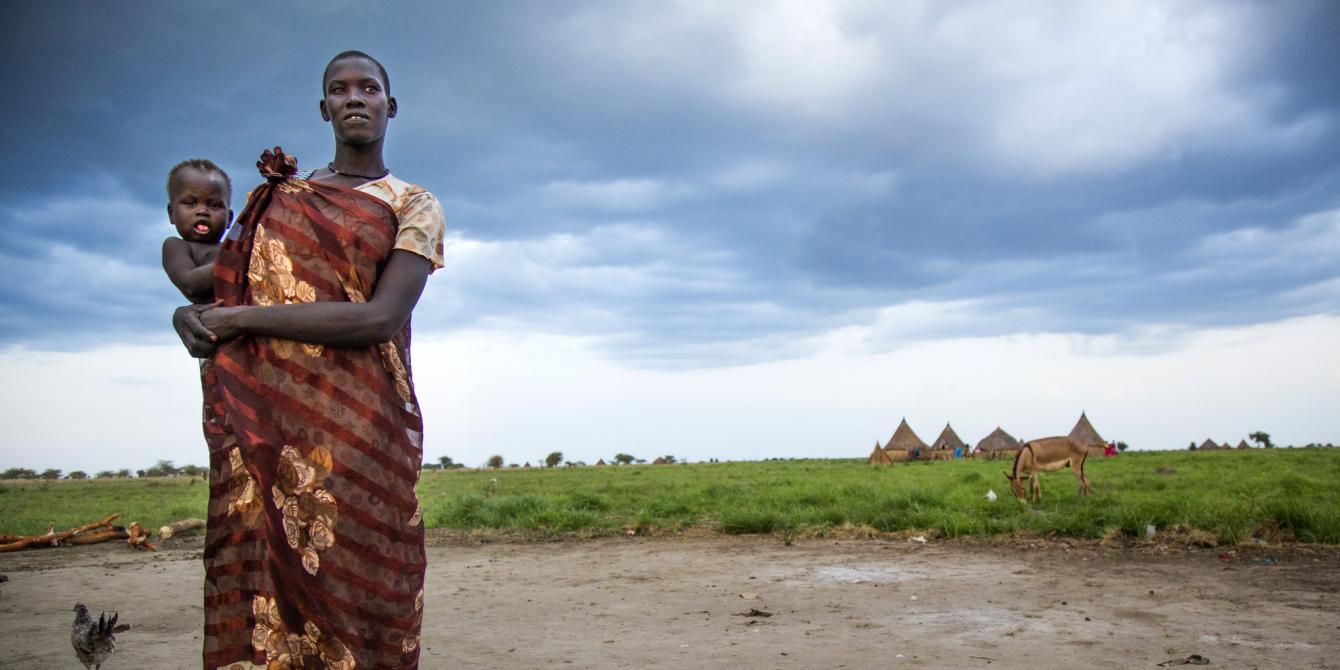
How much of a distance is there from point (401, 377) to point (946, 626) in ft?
14.6

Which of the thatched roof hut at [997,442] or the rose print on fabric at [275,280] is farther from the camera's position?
the thatched roof hut at [997,442]

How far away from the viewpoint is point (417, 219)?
236cm

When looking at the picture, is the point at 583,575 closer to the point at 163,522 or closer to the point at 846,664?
the point at 846,664

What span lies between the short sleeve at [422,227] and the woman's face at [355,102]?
243mm

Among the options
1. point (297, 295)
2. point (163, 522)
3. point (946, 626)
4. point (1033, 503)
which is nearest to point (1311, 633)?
point (946, 626)

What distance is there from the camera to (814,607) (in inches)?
247

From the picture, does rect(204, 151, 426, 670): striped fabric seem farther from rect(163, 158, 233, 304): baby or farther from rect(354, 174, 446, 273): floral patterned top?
rect(163, 158, 233, 304): baby

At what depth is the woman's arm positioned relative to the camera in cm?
217

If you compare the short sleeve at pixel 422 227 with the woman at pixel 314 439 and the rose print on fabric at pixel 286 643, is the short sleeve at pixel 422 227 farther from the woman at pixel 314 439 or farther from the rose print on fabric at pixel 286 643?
the rose print on fabric at pixel 286 643

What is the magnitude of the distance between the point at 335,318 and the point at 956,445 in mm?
56183

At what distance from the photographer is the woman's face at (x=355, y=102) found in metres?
2.46

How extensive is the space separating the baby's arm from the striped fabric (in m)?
0.36

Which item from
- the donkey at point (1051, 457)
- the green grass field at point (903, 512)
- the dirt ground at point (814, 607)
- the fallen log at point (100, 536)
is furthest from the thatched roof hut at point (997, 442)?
the fallen log at point (100, 536)

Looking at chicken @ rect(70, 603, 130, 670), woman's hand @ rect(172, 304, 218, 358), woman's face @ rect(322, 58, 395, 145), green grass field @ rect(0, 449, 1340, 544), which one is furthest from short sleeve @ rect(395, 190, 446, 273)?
green grass field @ rect(0, 449, 1340, 544)
